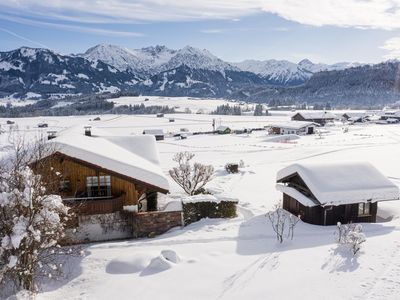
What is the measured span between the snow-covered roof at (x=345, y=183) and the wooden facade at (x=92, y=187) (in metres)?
9.47

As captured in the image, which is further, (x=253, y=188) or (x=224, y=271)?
(x=253, y=188)

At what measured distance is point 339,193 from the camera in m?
22.2

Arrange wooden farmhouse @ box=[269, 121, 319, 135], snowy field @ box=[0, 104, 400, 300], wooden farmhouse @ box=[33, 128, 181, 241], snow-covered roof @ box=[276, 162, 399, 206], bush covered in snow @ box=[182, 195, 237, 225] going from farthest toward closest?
wooden farmhouse @ box=[269, 121, 319, 135]
bush covered in snow @ box=[182, 195, 237, 225]
snow-covered roof @ box=[276, 162, 399, 206]
wooden farmhouse @ box=[33, 128, 181, 241]
snowy field @ box=[0, 104, 400, 300]

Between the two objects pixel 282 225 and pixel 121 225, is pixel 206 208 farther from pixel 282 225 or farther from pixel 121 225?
pixel 121 225

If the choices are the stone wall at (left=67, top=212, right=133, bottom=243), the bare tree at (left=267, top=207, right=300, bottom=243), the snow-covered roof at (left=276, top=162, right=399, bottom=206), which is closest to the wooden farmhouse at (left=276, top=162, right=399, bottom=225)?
the snow-covered roof at (left=276, top=162, right=399, bottom=206)

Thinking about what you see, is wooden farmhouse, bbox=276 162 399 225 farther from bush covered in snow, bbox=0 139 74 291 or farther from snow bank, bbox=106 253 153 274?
bush covered in snow, bbox=0 139 74 291

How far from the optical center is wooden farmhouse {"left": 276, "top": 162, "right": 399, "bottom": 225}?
22.4 meters

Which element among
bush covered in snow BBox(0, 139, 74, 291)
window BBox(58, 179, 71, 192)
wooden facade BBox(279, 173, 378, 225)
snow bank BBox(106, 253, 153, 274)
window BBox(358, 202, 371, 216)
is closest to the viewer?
bush covered in snow BBox(0, 139, 74, 291)

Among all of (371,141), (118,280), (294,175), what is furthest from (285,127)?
(118,280)

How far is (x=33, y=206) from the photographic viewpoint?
13.3 m

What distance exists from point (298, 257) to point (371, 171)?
10.2 m

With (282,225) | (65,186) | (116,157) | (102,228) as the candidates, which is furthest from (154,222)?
(282,225)

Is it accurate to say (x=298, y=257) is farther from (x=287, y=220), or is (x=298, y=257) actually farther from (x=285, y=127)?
(x=285, y=127)

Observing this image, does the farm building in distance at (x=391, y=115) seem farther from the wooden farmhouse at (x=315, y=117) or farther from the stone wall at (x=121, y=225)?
the stone wall at (x=121, y=225)
